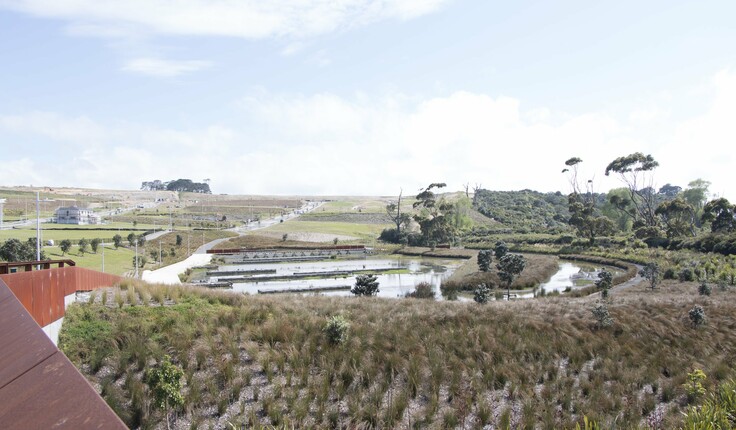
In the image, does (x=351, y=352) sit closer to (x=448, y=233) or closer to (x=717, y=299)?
(x=717, y=299)

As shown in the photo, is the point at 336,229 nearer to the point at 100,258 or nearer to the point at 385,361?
the point at 100,258

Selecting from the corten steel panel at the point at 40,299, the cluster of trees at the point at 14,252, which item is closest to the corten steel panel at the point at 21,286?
the corten steel panel at the point at 40,299

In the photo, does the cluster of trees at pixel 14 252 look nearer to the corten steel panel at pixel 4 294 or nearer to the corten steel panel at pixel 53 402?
the corten steel panel at pixel 4 294

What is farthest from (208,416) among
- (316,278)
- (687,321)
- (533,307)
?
(316,278)

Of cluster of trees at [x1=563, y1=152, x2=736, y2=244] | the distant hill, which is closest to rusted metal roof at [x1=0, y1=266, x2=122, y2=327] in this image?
cluster of trees at [x1=563, y1=152, x2=736, y2=244]

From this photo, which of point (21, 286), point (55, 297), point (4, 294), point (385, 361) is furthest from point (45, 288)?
point (4, 294)

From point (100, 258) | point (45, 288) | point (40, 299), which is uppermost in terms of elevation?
point (45, 288)

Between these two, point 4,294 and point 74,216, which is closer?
point 4,294
